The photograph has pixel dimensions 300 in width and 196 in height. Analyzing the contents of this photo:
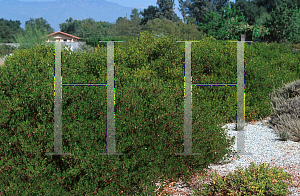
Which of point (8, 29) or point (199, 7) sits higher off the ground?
point (199, 7)

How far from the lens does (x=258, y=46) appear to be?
10195 mm

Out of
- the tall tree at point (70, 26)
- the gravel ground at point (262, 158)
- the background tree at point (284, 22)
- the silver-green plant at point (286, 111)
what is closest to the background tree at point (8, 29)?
the tall tree at point (70, 26)

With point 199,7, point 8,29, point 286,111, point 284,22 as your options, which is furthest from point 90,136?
point 199,7

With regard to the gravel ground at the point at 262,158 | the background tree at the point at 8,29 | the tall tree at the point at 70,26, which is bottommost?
the gravel ground at the point at 262,158

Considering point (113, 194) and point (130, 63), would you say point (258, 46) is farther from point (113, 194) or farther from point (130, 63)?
point (113, 194)

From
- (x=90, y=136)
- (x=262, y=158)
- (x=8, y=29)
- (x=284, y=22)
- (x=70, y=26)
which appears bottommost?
(x=262, y=158)

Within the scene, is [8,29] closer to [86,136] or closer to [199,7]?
[199,7]

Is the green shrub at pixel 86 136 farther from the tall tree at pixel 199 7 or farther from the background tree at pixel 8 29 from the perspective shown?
the tall tree at pixel 199 7

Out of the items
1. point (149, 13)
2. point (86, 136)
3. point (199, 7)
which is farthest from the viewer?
point (149, 13)

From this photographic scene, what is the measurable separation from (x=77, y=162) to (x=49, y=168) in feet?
1.04

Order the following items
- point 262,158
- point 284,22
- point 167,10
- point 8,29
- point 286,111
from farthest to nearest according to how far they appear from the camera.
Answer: point 167,10
point 8,29
point 284,22
point 286,111
point 262,158

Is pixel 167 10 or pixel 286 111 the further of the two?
pixel 167 10

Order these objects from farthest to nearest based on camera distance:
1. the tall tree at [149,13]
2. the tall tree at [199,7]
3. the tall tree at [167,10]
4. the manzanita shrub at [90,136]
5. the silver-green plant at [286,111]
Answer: the tall tree at [149,13]
the tall tree at [167,10]
the tall tree at [199,7]
the silver-green plant at [286,111]
the manzanita shrub at [90,136]

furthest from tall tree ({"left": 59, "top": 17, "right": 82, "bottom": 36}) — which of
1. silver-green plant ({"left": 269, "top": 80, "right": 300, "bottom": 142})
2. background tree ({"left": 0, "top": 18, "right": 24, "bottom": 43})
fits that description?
silver-green plant ({"left": 269, "top": 80, "right": 300, "bottom": 142})
